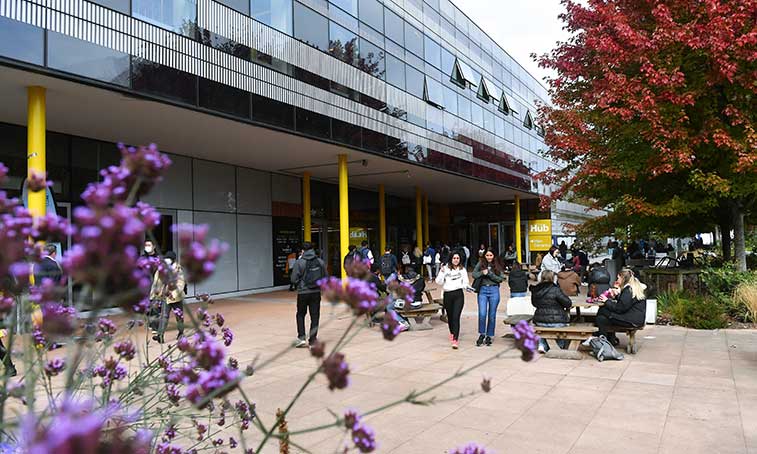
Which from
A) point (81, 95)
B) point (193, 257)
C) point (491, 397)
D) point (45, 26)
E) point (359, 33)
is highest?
point (359, 33)

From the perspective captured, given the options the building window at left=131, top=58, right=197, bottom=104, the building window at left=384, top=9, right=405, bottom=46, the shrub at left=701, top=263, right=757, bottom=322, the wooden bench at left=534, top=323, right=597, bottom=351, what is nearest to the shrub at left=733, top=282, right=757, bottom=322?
the shrub at left=701, top=263, right=757, bottom=322

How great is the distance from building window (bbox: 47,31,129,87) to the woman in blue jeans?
23.2 feet

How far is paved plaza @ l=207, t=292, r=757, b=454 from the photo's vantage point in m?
4.68

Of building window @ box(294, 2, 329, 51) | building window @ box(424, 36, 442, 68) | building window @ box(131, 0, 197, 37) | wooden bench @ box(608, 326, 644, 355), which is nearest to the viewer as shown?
wooden bench @ box(608, 326, 644, 355)

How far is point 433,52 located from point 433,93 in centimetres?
201

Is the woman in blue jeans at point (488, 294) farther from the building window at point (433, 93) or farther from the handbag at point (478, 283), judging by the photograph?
the building window at point (433, 93)

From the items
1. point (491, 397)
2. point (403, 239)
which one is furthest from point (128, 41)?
point (403, 239)

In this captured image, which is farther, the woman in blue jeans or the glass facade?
the glass facade

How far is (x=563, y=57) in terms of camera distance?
13289 millimetres

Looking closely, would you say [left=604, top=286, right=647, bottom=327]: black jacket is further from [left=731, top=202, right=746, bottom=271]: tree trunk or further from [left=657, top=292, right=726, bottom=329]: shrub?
[left=731, top=202, right=746, bottom=271]: tree trunk

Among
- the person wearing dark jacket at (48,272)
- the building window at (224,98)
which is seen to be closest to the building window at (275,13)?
the building window at (224,98)

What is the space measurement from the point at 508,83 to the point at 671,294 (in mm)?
22387

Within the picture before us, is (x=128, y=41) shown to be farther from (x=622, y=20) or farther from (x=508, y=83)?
(x=508, y=83)

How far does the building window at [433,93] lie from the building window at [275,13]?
24.8ft
